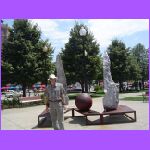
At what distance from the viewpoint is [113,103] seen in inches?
536

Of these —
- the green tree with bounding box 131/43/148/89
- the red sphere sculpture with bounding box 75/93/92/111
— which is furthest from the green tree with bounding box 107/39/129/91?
the red sphere sculpture with bounding box 75/93/92/111

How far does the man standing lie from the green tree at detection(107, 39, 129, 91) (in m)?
33.5

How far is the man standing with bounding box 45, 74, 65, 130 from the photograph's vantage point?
29.8 ft

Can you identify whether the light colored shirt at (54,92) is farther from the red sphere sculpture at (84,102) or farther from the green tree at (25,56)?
the green tree at (25,56)

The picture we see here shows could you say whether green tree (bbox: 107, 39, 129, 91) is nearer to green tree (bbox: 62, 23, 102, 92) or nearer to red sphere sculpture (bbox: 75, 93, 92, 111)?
green tree (bbox: 62, 23, 102, 92)

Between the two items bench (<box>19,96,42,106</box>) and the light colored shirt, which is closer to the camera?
the light colored shirt

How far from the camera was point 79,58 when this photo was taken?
110 feet

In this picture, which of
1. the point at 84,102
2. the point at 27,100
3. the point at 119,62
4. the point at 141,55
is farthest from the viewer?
the point at 141,55

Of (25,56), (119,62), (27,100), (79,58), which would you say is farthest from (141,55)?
(27,100)

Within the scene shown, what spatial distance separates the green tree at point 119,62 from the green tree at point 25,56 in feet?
51.6

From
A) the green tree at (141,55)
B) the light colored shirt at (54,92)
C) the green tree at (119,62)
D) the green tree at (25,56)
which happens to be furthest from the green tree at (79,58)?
the green tree at (141,55)

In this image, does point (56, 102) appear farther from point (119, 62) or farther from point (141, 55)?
point (141, 55)

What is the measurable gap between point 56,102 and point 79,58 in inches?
973

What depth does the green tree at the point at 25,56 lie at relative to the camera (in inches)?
1051
